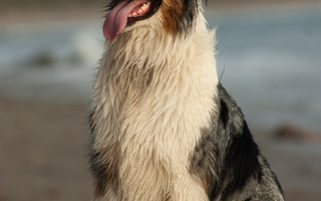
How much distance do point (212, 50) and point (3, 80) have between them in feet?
48.5

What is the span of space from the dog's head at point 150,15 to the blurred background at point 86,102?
808 millimetres

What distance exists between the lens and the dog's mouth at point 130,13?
18.6ft

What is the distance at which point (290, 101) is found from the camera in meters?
15.2

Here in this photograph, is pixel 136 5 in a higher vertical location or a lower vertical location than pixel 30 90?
higher

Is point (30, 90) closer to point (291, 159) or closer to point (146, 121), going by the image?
point (291, 159)

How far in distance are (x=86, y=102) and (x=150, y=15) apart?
34.3 feet

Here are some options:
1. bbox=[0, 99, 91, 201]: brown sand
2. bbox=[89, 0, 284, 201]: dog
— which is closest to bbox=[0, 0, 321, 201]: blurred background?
bbox=[0, 99, 91, 201]: brown sand

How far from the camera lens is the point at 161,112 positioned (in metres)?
5.89

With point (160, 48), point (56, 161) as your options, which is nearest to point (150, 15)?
point (160, 48)

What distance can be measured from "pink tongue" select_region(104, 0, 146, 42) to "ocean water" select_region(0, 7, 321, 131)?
4.13m

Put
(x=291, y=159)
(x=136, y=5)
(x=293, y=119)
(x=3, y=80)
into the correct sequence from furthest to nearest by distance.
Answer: (x=3, y=80) → (x=293, y=119) → (x=291, y=159) → (x=136, y=5)

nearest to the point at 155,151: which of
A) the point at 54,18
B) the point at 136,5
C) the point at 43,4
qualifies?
the point at 136,5

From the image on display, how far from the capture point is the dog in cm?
580

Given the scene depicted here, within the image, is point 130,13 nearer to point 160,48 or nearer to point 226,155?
point 160,48
